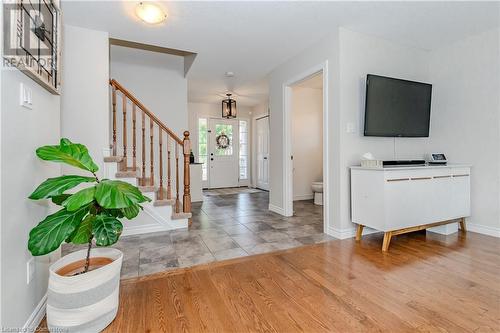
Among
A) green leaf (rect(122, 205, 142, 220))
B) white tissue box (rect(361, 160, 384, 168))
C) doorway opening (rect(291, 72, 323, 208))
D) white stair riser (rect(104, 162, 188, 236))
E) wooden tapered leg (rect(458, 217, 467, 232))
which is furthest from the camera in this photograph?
doorway opening (rect(291, 72, 323, 208))

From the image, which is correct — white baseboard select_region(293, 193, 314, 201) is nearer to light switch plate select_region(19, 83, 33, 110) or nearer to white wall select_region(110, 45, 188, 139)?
white wall select_region(110, 45, 188, 139)

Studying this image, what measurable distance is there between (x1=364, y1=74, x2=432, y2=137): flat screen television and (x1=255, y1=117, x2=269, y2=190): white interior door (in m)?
4.00

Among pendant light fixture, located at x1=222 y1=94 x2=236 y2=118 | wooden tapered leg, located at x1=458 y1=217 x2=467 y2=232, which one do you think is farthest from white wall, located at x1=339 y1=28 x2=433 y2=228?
pendant light fixture, located at x1=222 y1=94 x2=236 y2=118

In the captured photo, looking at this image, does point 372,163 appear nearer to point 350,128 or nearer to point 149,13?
point 350,128

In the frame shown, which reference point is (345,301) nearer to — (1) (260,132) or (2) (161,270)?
(2) (161,270)

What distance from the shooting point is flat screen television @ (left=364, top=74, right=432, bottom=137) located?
9.27ft

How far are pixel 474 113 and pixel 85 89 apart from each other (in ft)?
15.1

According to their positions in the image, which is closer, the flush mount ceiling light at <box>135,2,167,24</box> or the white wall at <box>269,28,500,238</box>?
the flush mount ceiling light at <box>135,2,167,24</box>

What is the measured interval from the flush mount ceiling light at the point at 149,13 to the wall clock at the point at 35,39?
806mm

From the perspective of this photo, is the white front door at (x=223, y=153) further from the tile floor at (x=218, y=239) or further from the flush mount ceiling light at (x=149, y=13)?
the flush mount ceiling light at (x=149, y=13)

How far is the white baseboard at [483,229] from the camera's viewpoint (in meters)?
2.85

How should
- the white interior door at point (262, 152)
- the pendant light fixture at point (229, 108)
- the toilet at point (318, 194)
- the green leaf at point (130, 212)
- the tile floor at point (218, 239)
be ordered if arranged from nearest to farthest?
the green leaf at point (130, 212), the tile floor at point (218, 239), the toilet at point (318, 194), the pendant light fixture at point (229, 108), the white interior door at point (262, 152)

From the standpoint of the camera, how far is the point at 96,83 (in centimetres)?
282

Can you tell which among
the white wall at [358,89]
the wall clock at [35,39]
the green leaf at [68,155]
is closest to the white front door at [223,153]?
the white wall at [358,89]
